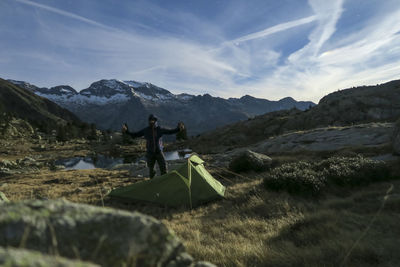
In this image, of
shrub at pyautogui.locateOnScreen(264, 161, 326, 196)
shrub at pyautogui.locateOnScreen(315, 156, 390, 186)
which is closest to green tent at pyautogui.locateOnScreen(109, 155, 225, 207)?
shrub at pyautogui.locateOnScreen(264, 161, 326, 196)

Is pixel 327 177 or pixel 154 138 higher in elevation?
pixel 154 138

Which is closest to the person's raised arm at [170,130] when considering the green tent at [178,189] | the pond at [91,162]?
the green tent at [178,189]

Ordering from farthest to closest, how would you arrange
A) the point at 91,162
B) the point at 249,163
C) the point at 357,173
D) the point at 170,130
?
the point at 91,162 → the point at 249,163 → the point at 170,130 → the point at 357,173

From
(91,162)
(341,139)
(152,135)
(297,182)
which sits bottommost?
(91,162)

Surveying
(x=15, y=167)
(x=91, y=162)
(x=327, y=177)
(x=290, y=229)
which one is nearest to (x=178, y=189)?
(x=290, y=229)

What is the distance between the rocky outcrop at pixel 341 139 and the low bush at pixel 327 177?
821cm

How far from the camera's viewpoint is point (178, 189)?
30.0 feet

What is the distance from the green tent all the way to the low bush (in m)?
2.65

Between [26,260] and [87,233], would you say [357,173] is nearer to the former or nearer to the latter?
[87,233]

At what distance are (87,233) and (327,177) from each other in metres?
10.1

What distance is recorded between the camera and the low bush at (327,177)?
888 centimetres

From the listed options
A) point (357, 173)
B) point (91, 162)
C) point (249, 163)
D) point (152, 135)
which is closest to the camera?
point (357, 173)

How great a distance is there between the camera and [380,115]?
4447 centimetres

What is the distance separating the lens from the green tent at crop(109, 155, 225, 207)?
8.95 meters
